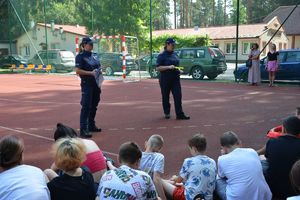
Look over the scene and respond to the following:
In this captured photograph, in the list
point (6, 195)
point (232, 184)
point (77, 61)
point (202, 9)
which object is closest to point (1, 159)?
point (6, 195)

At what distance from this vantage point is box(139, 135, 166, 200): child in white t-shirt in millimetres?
4141

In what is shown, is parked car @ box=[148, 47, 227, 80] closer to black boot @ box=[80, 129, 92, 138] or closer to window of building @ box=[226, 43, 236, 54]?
black boot @ box=[80, 129, 92, 138]

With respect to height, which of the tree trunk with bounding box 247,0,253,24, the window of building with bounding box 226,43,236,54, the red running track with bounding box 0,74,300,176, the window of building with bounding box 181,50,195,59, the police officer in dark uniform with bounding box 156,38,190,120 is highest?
the tree trunk with bounding box 247,0,253,24

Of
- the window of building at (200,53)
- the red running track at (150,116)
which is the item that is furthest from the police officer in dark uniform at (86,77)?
the window of building at (200,53)

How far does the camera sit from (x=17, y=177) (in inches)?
114

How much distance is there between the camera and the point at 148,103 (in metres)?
11.9

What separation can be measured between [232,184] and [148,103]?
27.0ft

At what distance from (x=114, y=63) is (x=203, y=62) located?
19.3 ft

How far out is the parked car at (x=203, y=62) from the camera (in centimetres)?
1975

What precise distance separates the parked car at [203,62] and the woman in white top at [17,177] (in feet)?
56.7

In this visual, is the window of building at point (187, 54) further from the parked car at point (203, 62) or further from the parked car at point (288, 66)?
the parked car at point (288, 66)

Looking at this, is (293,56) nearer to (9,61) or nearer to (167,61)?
(167,61)

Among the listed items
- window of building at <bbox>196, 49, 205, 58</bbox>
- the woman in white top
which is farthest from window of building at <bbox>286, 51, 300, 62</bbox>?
the woman in white top

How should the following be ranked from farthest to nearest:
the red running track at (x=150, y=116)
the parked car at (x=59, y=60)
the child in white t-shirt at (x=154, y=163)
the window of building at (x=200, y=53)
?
the parked car at (x=59, y=60) < the window of building at (x=200, y=53) < the red running track at (x=150, y=116) < the child in white t-shirt at (x=154, y=163)
